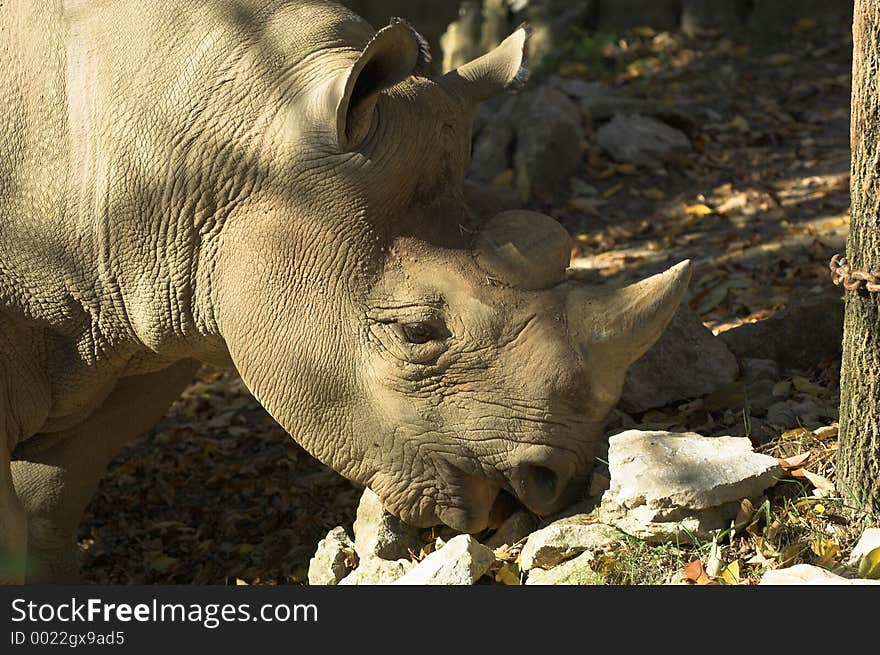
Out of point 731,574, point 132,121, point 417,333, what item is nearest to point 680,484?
point 731,574

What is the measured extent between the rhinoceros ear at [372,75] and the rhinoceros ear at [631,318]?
1.08m

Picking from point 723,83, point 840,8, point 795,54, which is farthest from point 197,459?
point 840,8

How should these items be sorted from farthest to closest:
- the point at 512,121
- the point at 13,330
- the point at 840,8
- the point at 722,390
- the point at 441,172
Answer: the point at 840,8, the point at 512,121, the point at 722,390, the point at 13,330, the point at 441,172

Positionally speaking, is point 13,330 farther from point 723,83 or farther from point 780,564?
point 723,83

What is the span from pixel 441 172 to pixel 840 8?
8.85 meters

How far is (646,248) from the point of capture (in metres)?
9.30

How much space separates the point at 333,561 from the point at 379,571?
301 millimetres

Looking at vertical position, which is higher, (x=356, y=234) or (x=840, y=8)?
(x=356, y=234)

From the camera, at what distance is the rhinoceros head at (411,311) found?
4.70 meters

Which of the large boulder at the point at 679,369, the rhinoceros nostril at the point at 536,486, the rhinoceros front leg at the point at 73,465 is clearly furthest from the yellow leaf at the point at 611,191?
the rhinoceros nostril at the point at 536,486

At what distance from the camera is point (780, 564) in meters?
4.57

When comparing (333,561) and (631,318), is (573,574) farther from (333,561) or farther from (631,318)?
(333,561)

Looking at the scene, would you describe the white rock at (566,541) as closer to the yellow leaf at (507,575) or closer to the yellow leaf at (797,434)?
the yellow leaf at (507,575)

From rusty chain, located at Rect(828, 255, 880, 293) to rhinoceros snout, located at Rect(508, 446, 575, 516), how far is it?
1.20 m
